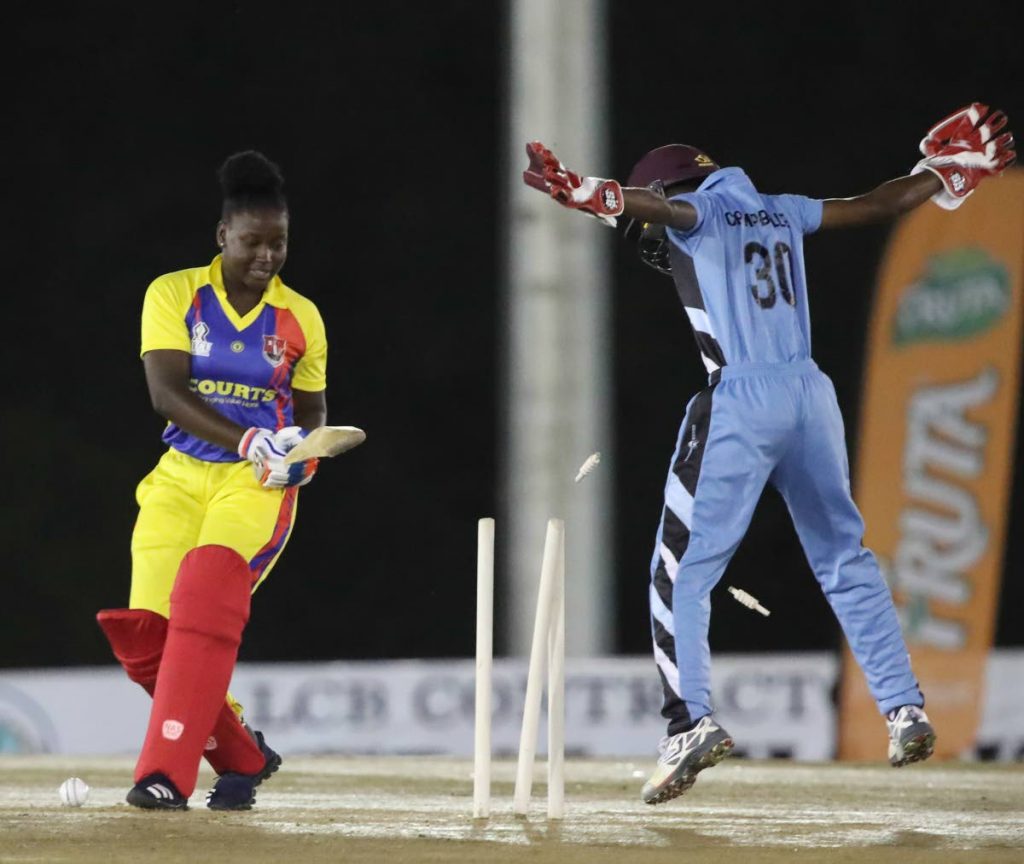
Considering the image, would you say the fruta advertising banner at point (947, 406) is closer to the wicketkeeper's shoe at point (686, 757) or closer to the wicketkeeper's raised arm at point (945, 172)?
the wicketkeeper's raised arm at point (945, 172)

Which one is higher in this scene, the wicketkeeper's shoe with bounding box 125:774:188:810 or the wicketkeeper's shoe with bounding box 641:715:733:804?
the wicketkeeper's shoe with bounding box 641:715:733:804

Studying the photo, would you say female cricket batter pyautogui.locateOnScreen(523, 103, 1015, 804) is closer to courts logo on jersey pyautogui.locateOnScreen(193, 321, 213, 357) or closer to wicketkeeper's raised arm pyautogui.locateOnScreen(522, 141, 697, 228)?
wicketkeeper's raised arm pyautogui.locateOnScreen(522, 141, 697, 228)

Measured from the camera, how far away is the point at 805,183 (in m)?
14.3

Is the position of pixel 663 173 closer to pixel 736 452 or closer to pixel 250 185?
pixel 736 452

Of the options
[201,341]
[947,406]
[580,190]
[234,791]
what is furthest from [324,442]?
[947,406]

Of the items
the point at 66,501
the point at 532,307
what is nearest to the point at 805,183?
the point at 532,307

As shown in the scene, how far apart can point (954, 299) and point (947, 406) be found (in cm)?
60

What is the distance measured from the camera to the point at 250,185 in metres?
4.91


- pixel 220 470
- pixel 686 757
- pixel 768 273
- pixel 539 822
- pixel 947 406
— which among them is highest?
pixel 947 406

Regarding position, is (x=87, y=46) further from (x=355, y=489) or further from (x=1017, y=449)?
(x=1017, y=449)

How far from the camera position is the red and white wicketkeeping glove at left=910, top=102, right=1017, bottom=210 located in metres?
5.18

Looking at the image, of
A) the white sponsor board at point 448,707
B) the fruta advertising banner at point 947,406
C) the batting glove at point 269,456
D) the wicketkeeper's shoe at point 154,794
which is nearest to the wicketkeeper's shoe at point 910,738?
the batting glove at point 269,456

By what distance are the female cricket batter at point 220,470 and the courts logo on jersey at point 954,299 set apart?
6.01m

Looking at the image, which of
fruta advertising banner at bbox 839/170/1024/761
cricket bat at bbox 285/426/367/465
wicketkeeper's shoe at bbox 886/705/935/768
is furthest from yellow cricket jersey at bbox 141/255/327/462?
fruta advertising banner at bbox 839/170/1024/761
